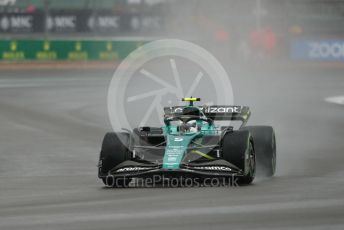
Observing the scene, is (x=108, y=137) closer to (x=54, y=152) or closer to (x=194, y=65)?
(x=54, y=152)

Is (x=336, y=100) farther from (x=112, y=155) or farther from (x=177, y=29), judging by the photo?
(x=177, y=29)

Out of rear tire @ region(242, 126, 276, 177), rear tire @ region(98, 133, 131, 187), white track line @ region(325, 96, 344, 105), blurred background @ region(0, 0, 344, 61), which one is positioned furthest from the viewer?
blurred background @ region(0, 0, 344, 61)

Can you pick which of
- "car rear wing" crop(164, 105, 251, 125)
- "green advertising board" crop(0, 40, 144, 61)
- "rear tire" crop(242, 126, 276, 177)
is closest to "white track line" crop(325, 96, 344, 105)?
"car rear wing" crop(164, 105, 251, 125)

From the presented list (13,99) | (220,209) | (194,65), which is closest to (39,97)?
(13,99)

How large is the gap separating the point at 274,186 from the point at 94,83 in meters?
28.7

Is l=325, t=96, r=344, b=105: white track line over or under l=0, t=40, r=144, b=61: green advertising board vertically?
over

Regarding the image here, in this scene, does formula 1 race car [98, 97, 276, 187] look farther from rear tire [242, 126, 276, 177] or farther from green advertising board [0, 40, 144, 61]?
green advertising board [0, 40, 144, 61]

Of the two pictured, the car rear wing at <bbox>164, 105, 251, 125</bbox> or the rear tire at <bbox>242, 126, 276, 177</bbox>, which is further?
the car rear wing at <bbox>164, 105, 251, 125</bbox>

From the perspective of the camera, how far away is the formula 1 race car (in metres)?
13.0

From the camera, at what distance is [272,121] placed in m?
25.3

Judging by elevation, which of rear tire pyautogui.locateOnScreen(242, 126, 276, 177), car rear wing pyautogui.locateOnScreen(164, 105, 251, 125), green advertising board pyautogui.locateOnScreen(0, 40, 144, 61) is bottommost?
green advertising board pyautogui.locateOnScreen(0, 40, 144, 61)

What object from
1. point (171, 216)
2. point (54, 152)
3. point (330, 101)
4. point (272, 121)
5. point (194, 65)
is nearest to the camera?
point (171, 216)

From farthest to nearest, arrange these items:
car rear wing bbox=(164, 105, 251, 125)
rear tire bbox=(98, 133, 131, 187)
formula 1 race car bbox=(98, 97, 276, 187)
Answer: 1. car rear wing bbox=(164, 105, 251, 125)
2. rear tire bbox=(98, 133, 131, 187)
3. formula 1 race car bbox=(98, 97, 276, 187)

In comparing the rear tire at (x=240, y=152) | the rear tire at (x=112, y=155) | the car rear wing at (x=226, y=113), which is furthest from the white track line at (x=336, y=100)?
the rear tire at (x=112, y=155)
